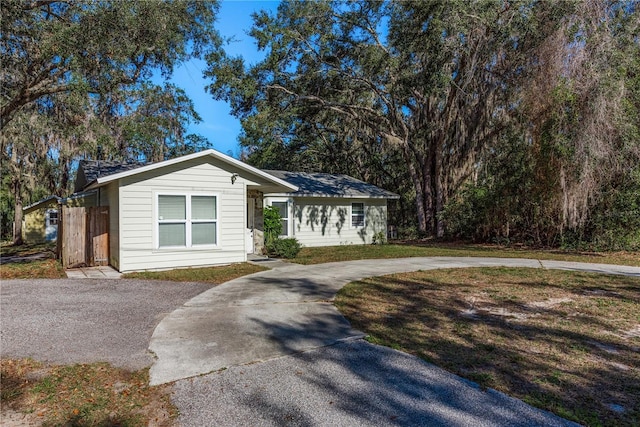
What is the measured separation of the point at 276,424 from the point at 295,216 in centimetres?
1295

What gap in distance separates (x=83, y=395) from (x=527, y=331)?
5.00 metres

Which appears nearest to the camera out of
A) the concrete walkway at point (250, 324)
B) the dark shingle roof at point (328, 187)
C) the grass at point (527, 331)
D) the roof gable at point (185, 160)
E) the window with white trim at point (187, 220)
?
the grass at point (527, 331)

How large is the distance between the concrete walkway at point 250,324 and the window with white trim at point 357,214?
8.43m

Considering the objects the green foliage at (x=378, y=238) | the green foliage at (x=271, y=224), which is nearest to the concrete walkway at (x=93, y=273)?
the green foliage at (x=271, y=224)

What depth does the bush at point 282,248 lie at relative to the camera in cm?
1229

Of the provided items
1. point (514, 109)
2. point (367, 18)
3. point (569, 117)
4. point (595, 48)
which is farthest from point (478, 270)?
point (367, 18)

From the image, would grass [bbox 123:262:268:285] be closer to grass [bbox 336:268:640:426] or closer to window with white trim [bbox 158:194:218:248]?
window with white trim [bbox 158:194:218:248]

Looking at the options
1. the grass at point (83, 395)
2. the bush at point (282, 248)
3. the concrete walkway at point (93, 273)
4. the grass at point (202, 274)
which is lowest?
the grass at point (83, 395)

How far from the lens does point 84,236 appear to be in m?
10.5

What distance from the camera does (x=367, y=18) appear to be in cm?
1655

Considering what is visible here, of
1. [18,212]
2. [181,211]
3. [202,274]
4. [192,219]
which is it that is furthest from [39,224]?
[202,274]

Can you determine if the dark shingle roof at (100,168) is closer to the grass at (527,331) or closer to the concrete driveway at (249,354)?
the concrete driveway at (249,354)

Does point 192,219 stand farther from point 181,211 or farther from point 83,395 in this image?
point 83,395

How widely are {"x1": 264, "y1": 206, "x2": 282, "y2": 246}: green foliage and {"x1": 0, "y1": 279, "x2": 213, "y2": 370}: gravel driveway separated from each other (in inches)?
207
